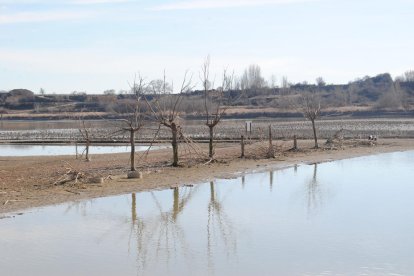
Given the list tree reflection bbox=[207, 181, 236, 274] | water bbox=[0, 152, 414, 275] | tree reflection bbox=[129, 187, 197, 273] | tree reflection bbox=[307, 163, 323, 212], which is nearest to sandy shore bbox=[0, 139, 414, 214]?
water bbox=[0, 152, 414, 275]

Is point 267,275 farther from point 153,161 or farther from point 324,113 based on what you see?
point 324,113

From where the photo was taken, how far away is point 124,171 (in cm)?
2011

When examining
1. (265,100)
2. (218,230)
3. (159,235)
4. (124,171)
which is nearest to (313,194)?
(218,230)

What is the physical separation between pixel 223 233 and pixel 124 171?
9.08 m

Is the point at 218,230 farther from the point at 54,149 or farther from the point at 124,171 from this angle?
the point at 54,149

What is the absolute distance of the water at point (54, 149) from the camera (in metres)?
33.2

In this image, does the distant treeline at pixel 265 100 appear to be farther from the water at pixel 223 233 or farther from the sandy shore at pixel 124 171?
the water at pixel 223 233

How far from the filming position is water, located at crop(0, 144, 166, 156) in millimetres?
33156

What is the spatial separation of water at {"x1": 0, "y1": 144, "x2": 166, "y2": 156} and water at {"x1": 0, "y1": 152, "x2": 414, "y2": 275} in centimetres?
1693

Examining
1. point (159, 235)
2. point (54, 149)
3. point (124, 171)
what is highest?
point (124, 171)

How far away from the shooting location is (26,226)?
39.9 feet

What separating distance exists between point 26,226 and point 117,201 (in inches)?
129

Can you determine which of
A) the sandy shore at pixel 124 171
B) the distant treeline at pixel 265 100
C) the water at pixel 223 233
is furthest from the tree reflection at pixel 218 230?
the distant treeline at pixel 265 100

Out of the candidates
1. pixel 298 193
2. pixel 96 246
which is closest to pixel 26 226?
pixel 96 246
